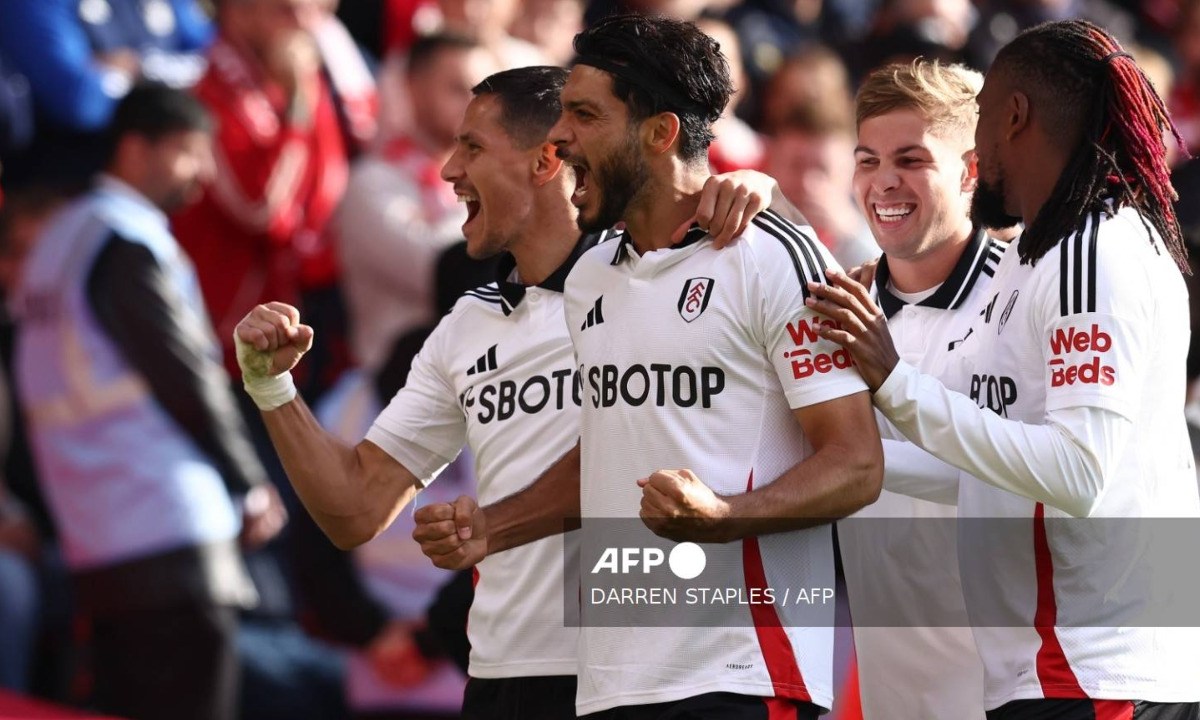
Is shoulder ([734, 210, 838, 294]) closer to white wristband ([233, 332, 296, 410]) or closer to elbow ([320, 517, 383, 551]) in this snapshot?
white wristband ([233, 332, 296, 410])

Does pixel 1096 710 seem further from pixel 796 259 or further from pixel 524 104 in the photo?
pixel 524 104

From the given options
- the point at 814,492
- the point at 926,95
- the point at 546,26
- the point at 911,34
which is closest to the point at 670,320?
the point at 814,492

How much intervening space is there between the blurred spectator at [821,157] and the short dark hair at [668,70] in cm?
334

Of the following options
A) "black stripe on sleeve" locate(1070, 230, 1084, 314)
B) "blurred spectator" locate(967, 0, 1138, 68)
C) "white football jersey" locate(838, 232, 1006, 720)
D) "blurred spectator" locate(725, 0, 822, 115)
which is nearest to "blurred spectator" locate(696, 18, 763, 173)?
"blurred spectator" locate(725, 0, 822, 115)

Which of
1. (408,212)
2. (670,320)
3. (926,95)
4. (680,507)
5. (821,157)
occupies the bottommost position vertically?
(680,507)

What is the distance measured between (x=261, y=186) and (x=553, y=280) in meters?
3.65

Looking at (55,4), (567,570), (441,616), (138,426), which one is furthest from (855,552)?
(55,4)

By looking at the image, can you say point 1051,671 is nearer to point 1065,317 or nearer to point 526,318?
point 1065,317

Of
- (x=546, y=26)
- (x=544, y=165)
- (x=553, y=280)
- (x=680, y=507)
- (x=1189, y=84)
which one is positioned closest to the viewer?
(x=680, y=507)

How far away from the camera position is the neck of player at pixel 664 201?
13.4ft

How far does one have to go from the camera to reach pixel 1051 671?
12.8 ft

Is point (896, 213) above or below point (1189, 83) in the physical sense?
below

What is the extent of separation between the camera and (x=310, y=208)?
8312 millimetres

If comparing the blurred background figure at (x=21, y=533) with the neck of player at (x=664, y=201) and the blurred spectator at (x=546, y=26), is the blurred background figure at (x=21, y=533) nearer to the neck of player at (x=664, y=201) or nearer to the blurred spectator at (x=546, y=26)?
the blurred spectator at (x=546, y=26)
